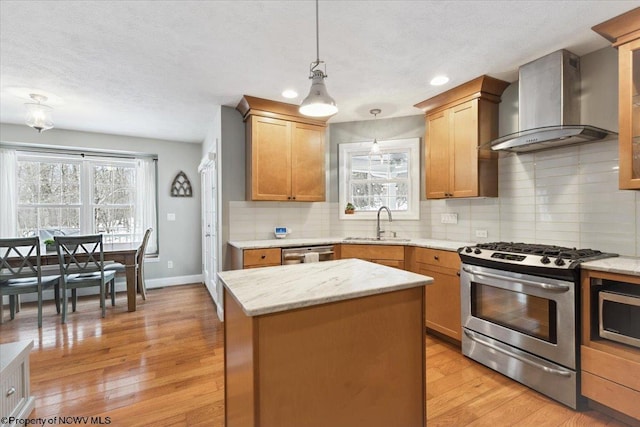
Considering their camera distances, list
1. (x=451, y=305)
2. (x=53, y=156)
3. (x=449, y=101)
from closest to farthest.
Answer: (x=451, y=305) < (x=449, y=101) < (x=53, y=156)

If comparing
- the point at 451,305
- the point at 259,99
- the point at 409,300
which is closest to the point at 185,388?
the point at 409,300

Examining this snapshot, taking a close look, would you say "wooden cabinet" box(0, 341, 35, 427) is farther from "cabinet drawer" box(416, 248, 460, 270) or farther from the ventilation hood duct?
the ventilation hood duct

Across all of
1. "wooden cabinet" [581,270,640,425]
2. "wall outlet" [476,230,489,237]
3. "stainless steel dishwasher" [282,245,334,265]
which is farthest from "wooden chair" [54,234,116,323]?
"wooden cabinet" [581,270,640,425]

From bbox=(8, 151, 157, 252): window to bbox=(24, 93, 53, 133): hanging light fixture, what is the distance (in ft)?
4.69

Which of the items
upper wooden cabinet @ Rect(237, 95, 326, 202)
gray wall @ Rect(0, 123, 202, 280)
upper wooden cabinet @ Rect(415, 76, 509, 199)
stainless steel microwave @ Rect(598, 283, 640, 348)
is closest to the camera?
stainless steel microwave @ Rect(598, 283, 640, 348)

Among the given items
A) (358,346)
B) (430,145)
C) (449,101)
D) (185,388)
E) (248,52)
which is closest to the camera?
(358,346)

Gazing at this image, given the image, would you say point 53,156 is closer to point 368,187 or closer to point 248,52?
point 248,52

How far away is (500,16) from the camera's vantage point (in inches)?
74.3

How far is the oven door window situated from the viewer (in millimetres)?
2000

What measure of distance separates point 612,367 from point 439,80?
245cm

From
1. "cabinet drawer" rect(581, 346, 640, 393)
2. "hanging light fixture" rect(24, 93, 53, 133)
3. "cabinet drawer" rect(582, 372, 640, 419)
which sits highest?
"hanging light fixture" rect(24, 93, 53, 133)

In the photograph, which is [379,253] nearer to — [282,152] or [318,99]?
[282,152]

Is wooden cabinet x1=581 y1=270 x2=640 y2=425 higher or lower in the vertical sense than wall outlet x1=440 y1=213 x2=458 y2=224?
lower

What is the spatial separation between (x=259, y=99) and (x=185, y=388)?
273 centimetres
